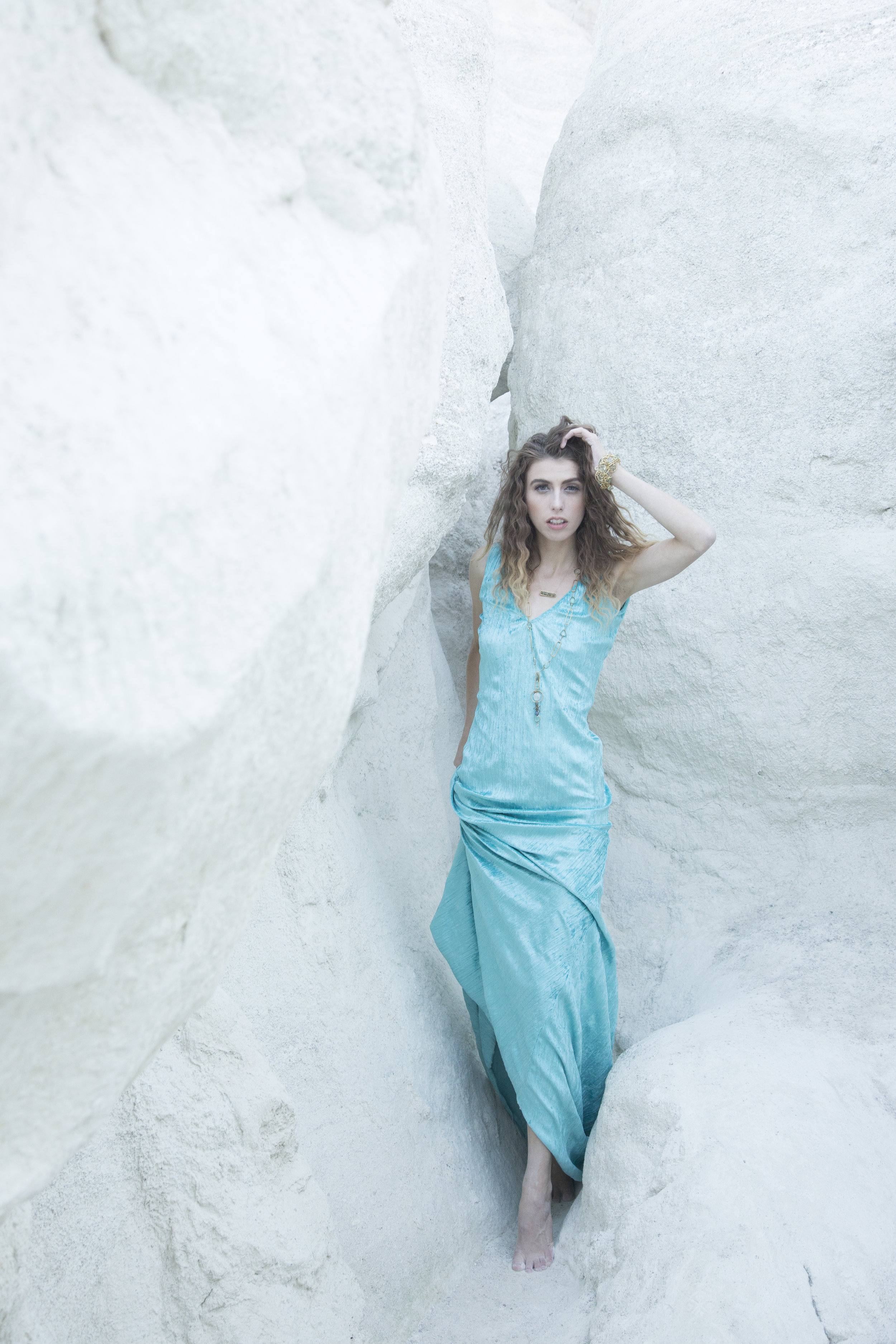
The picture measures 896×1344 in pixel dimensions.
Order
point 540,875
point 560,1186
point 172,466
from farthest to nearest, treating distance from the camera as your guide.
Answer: point 560,1186 → point 540,875 → point 172,466

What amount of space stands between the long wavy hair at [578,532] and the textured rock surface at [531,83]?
5.93ft

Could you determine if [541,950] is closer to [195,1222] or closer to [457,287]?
[195,1222]

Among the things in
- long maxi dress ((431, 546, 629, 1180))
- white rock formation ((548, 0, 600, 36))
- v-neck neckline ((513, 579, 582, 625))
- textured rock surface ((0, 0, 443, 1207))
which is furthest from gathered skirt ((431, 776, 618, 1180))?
white rock formation ((548, 0, 600, 36))

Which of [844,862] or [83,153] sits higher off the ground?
[83,153]

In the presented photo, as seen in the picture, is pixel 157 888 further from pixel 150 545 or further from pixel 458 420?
pixel 458 420

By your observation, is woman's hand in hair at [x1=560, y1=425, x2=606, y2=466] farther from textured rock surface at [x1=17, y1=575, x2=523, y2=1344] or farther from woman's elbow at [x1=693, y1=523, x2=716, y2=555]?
textured rock surface at [x1=17, y1=575, x2=523, y2=1344]

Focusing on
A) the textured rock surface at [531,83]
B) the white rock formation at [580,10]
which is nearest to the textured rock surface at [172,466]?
the textured rock surface at [531,83]

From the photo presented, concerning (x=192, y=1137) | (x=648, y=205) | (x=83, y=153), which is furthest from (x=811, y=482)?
(x=83, y=153)

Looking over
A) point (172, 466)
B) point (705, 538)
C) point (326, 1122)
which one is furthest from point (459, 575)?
point (172, 466)

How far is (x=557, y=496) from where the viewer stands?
1.98 meters

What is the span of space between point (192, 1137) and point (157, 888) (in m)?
0.94

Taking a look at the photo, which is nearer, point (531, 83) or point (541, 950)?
point (541, 950)

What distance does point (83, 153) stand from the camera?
0.63 m

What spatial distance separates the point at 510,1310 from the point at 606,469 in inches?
56.8
